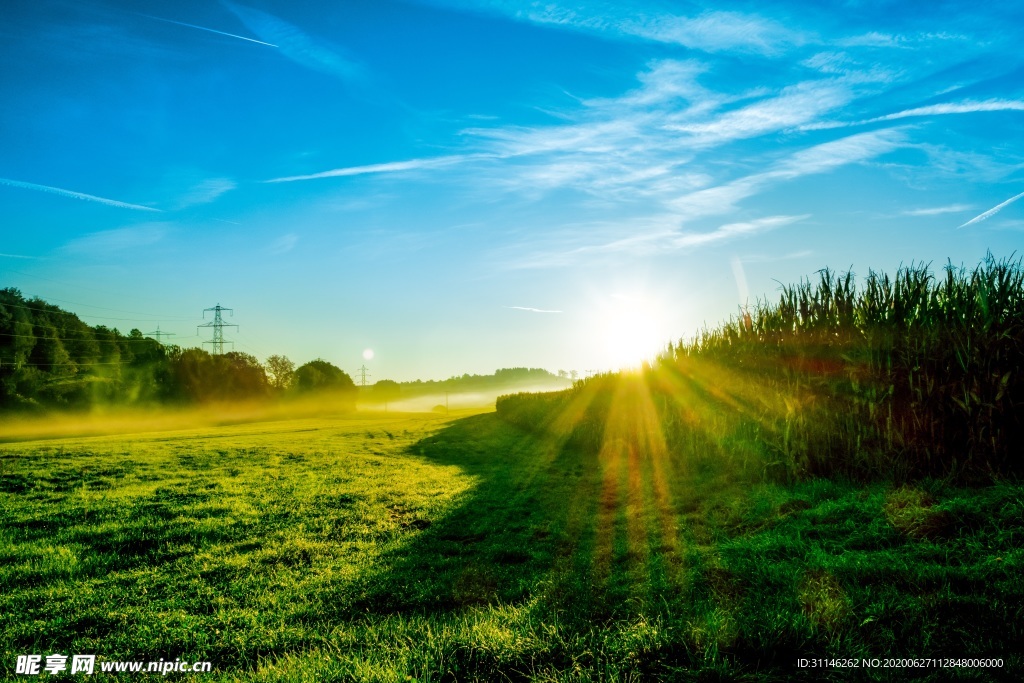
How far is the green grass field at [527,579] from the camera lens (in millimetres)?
3824

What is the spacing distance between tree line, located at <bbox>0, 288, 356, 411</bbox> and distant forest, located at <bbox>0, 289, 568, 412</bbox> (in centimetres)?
8

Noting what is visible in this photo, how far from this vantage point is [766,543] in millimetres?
6359

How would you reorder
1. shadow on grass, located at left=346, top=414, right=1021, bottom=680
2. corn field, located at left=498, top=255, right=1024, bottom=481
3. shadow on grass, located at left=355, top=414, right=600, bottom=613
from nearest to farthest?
shadow on grass, located at left=346, top=414, right=1021, bottom=680
shadow on grass, located at left=355, top=414, right=600, bottom=613
corn field, located at left=498, top=255, right=1024, bottom=481

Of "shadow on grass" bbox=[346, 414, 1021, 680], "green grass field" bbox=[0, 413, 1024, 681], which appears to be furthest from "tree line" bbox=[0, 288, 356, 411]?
"shadow on grass" bbox=[346, 414, 1021, 680]

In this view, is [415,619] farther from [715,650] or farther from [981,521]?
[981,521]

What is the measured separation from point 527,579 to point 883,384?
642 centimetres

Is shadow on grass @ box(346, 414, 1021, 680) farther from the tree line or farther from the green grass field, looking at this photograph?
the tree line

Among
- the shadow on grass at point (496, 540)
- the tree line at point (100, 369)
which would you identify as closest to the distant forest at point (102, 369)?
the tree line at point (100, 369)

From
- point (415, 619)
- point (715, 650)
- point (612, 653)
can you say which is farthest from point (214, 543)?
point (715, 650)

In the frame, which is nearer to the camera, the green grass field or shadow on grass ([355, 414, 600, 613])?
the green grass field

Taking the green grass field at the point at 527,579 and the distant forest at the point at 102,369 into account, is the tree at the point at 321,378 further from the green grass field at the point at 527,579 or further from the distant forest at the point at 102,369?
the green grass field at the point at 527,579

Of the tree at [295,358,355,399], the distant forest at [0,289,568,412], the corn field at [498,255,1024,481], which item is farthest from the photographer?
the tree at [295,358,355,399]

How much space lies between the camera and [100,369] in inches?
2309

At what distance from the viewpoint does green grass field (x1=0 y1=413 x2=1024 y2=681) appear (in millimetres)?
3824
